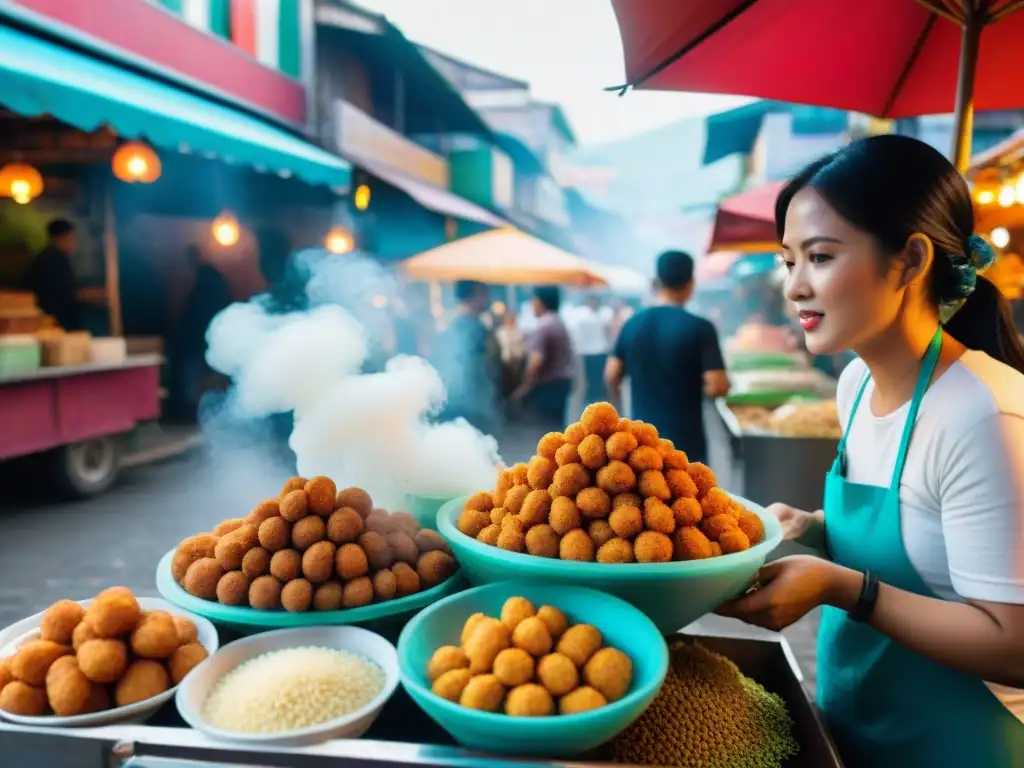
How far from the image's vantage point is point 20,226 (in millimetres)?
10125

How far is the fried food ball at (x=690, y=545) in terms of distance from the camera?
4.45ft

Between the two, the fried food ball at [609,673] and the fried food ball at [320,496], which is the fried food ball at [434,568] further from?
the fried food ball at [609,673]

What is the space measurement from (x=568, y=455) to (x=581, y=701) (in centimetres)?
52

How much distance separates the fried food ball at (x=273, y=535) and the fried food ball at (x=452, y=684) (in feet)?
1.81

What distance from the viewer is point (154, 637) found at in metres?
1.37

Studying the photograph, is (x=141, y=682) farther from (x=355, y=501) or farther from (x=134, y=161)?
(x=134, y=161)

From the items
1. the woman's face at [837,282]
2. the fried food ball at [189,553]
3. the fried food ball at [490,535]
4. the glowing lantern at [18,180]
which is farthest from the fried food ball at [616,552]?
the glowing lantern at [18,180]

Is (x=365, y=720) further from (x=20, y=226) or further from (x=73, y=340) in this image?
(x=20, y=226)

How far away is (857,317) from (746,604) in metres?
0.60

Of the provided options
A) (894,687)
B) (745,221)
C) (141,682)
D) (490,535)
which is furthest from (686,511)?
(745,221)

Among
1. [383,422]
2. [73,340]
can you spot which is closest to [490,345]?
[73,340]

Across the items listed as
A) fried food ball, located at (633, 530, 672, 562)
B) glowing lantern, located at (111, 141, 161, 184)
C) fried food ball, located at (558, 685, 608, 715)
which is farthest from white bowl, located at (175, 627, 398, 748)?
glowing lantern, located at (111, 141, 161, 184)

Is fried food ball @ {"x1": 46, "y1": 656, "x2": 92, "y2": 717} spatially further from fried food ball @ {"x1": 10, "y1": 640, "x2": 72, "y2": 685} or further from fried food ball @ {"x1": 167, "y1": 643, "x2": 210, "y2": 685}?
fried food ball @ {"x1": 167, "y1": 643, "x2": 210, "y2": 685}

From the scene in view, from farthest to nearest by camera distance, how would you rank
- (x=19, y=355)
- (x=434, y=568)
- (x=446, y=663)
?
(x=19, y=355) < (x=434, y=568) < (x=446, y=663)
